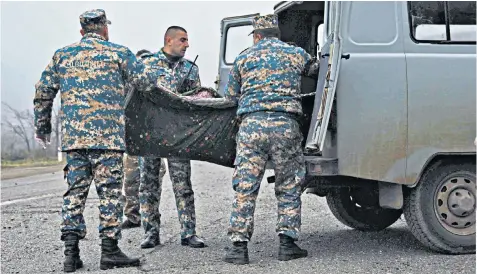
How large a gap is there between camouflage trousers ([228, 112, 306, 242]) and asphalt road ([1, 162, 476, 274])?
0.31 meters

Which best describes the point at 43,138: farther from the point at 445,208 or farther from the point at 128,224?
the point at 445,208

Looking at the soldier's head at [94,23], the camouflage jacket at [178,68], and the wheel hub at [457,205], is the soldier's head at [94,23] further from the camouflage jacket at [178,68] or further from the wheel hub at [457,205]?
the wheel hub at [457,205]

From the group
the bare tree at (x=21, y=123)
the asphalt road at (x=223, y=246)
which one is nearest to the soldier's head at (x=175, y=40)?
the asphalt road at (x=223, y=246)

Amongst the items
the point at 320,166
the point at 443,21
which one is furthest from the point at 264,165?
the point at 443,21

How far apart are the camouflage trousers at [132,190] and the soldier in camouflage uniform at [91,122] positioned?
212 centimetres

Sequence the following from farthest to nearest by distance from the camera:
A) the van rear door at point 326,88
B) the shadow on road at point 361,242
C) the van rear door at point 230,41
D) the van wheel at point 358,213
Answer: the van rear door at point 230,41
the van wheel at point 358,213
the shadow on road at point 361,242
the van rear door at point 326,88

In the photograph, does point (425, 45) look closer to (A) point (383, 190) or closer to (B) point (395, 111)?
(B) point (395, 111)

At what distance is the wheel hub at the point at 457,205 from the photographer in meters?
5.42

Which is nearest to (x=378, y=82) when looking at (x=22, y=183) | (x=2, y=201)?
(x=2, y=201)

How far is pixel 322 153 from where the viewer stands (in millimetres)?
5324

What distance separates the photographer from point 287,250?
532cm

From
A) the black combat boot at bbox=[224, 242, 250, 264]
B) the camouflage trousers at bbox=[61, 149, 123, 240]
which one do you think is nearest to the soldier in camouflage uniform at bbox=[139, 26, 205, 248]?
the black combat boot at bbox=[224, 242, 250, 264]

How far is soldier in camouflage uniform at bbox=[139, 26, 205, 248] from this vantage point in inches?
240

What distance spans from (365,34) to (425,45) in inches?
18.2
